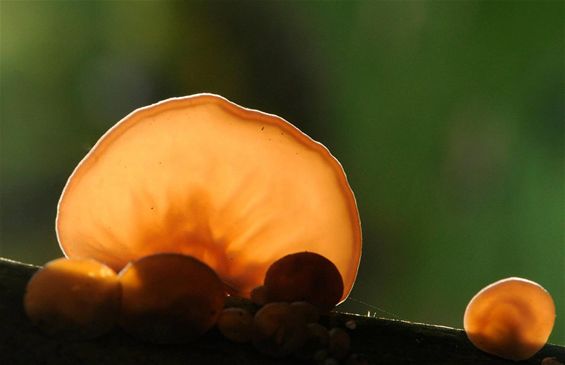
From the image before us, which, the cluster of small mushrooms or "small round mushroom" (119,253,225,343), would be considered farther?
the cluster of small mushrooms

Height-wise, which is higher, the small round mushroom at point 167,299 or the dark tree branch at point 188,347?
the small round mushroom at point 167,299

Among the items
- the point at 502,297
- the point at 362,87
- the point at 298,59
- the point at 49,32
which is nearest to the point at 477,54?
the point at 362,87

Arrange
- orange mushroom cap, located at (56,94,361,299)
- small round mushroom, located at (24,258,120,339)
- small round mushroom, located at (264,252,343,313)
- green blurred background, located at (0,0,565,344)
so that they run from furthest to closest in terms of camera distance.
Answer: green blurred background, located at (0,0,565,344), orange mushroom cap, located at (56,94,361,299), small round mushroom, located at (264,252,343,313), small round mushroom, located at (24,258,120,339)

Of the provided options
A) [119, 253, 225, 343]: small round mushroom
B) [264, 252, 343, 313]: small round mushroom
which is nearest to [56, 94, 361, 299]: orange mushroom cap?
[264, 252, 343, 313]: small round mushroom

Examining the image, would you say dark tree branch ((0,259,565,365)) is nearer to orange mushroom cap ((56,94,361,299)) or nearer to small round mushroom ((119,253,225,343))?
small round mushroom ((119,253,225,343))

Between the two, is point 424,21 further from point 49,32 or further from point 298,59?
point 49,32

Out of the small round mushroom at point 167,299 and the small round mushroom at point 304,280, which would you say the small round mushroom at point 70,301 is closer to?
the small round mushroom at point 167,299

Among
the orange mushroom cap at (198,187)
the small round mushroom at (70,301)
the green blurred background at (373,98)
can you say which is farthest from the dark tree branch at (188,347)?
the green blurred background at (373,98)
